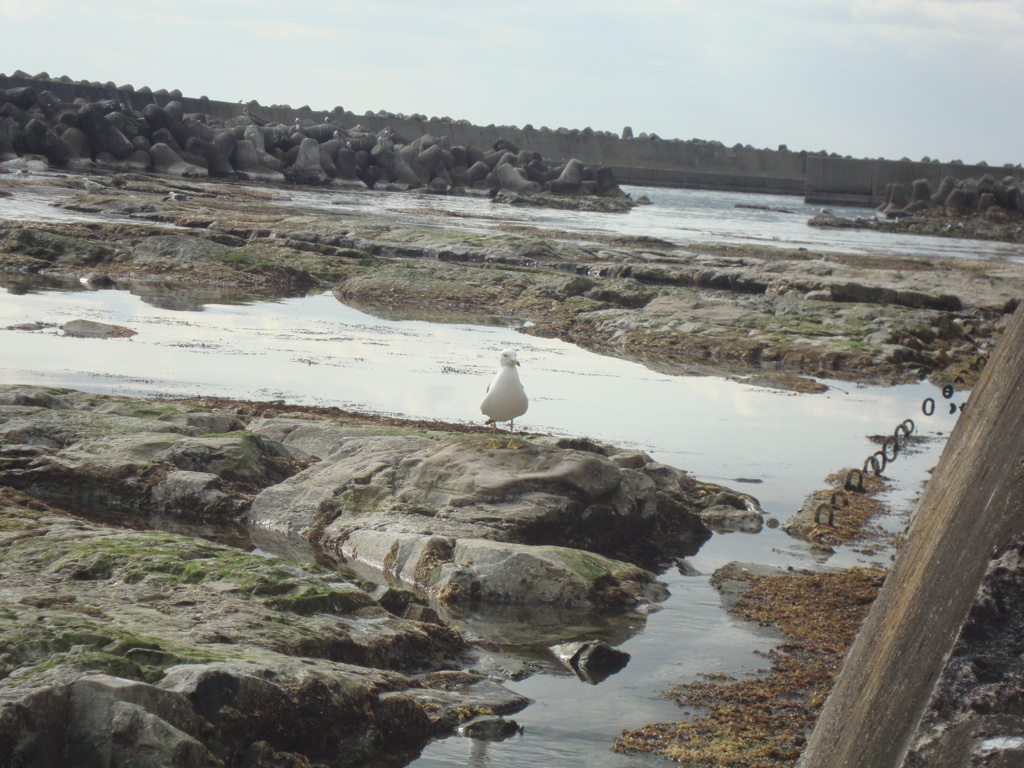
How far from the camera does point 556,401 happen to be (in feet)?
32.1

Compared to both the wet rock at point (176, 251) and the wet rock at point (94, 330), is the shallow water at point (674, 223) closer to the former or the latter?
the wet rock at point (176, 251)

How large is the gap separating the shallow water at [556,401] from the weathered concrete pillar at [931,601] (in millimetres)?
1285

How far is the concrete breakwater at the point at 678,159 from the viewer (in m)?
65.9

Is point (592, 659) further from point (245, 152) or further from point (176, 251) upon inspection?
point (245, 152)

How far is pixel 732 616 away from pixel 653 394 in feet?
18.3

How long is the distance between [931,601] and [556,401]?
785 cm

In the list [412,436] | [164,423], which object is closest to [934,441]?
[412,436]

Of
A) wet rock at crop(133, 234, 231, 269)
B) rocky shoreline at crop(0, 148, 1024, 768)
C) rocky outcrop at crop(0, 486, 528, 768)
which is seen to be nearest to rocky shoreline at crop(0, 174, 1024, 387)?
wet rock at crop(133, 234, 231, 269)

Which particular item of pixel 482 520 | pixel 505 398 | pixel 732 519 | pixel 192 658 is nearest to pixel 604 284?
pixel 732 519

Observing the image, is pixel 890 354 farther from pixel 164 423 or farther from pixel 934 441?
pixel 164 423

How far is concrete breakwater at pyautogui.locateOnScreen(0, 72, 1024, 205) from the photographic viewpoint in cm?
6589

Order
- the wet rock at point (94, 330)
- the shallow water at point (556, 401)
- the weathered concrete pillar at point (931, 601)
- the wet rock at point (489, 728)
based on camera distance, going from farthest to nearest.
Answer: the wet rock at point (94, 330) < the shallow water at point (556, 401) < the wet rock at point (489, 728) < the weathered concrete pillar at point (931, 601)

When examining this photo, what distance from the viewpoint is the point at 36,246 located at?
54.9 ft

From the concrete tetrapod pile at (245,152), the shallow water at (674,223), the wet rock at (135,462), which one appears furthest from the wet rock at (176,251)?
the concrete tetrapod pile at (245,152)
